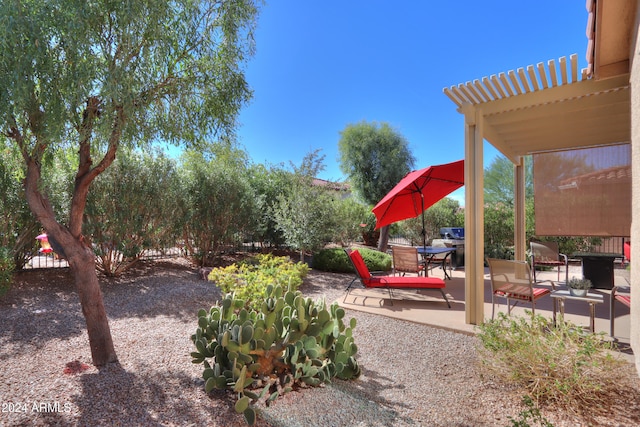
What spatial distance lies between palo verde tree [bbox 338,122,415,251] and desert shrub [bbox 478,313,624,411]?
12.2 m

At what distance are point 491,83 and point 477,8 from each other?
5.31m

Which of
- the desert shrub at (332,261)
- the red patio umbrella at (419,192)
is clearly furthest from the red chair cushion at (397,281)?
the desert shrub at (332,261)

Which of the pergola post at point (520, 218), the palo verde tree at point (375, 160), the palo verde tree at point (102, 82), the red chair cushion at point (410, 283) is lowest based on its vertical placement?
the red chair cushion at point (410, 283)

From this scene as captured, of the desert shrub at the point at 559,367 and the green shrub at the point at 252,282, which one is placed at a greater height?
the green shrub at the point at 252,282

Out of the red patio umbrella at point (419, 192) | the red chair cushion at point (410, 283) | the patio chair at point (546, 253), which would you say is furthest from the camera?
the patio chair at point (546, 253)

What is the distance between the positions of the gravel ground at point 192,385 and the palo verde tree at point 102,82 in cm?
55

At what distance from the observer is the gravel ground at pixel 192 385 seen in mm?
2436

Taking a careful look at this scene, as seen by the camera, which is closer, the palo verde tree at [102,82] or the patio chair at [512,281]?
the palo verde tree at [102,82]

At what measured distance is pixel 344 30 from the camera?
33.3 feet

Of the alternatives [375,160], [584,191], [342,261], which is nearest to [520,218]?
[584,191]

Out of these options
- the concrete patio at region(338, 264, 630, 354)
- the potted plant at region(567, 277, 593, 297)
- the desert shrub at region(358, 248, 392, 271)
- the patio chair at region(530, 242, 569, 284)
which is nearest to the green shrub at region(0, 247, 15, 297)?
the concrete patio at region(338, 264, 630, 354)

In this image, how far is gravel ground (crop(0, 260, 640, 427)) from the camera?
95.9 inches

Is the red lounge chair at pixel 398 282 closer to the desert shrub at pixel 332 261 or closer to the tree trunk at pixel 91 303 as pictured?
the tree trunk at pixel 91 303

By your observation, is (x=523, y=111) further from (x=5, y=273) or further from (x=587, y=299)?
(x=5, y=273)
